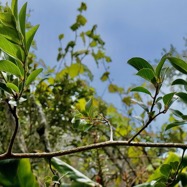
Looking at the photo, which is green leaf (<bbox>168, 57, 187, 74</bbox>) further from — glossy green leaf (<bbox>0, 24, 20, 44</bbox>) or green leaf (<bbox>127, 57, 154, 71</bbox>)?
glossy green leaf (<bbox>0, 24, 20, 44</bbox>)

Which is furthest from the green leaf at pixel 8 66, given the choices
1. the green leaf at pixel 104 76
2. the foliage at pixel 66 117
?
the green leaf at pixel 104 76

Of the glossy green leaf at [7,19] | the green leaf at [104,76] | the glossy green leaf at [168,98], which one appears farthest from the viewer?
the green leaf at [104,76]

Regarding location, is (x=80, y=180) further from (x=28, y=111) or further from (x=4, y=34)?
(x=28, y=111)

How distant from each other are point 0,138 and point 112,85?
1.21 metres

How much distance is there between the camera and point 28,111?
213cm

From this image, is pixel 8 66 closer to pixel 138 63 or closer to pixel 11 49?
pixel 11 49

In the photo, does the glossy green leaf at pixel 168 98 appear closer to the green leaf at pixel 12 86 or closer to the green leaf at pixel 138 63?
Answer: the green leaf at pixel 138 63

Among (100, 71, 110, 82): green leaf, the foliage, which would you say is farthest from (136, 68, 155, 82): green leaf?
(100, 71, 110, 82): green leaf

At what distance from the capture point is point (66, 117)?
87.0 inches

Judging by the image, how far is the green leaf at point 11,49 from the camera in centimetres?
53

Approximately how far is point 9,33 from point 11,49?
0.02m

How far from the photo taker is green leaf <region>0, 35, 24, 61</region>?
527 millimetres

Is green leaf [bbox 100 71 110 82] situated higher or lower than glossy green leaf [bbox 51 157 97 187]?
higher

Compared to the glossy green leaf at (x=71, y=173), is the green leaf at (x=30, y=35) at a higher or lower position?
higher
